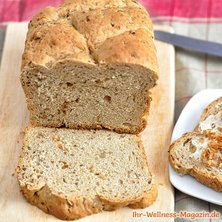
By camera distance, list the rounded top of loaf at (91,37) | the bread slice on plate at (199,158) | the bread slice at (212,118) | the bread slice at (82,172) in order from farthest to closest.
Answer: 1. the bread slice at (212,118)
2. the rounded top of loaf at (91,37)
3. the bread slice on plate at (199,158)
4. the bread slice at (82,172)

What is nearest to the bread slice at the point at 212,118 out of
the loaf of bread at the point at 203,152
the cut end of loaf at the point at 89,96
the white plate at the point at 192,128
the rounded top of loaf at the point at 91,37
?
the loaf of bread at the point at 203,152

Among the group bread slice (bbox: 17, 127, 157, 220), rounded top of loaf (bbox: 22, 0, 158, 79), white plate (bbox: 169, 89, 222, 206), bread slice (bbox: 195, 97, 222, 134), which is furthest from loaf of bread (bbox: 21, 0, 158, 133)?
bread slice (bbox: 195, 97, 222, 134)

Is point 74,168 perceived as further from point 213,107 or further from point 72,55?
point 213,107

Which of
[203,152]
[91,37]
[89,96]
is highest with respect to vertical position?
[91,37]

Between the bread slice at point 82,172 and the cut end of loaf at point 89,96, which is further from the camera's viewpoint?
the cut end of loaf at point 89,96

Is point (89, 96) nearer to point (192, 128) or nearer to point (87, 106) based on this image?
point (87, 106)

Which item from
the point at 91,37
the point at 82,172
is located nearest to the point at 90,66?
the point at 91,37

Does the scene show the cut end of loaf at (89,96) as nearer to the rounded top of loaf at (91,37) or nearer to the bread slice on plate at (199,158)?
the rounded top of loaf at (91,37)
